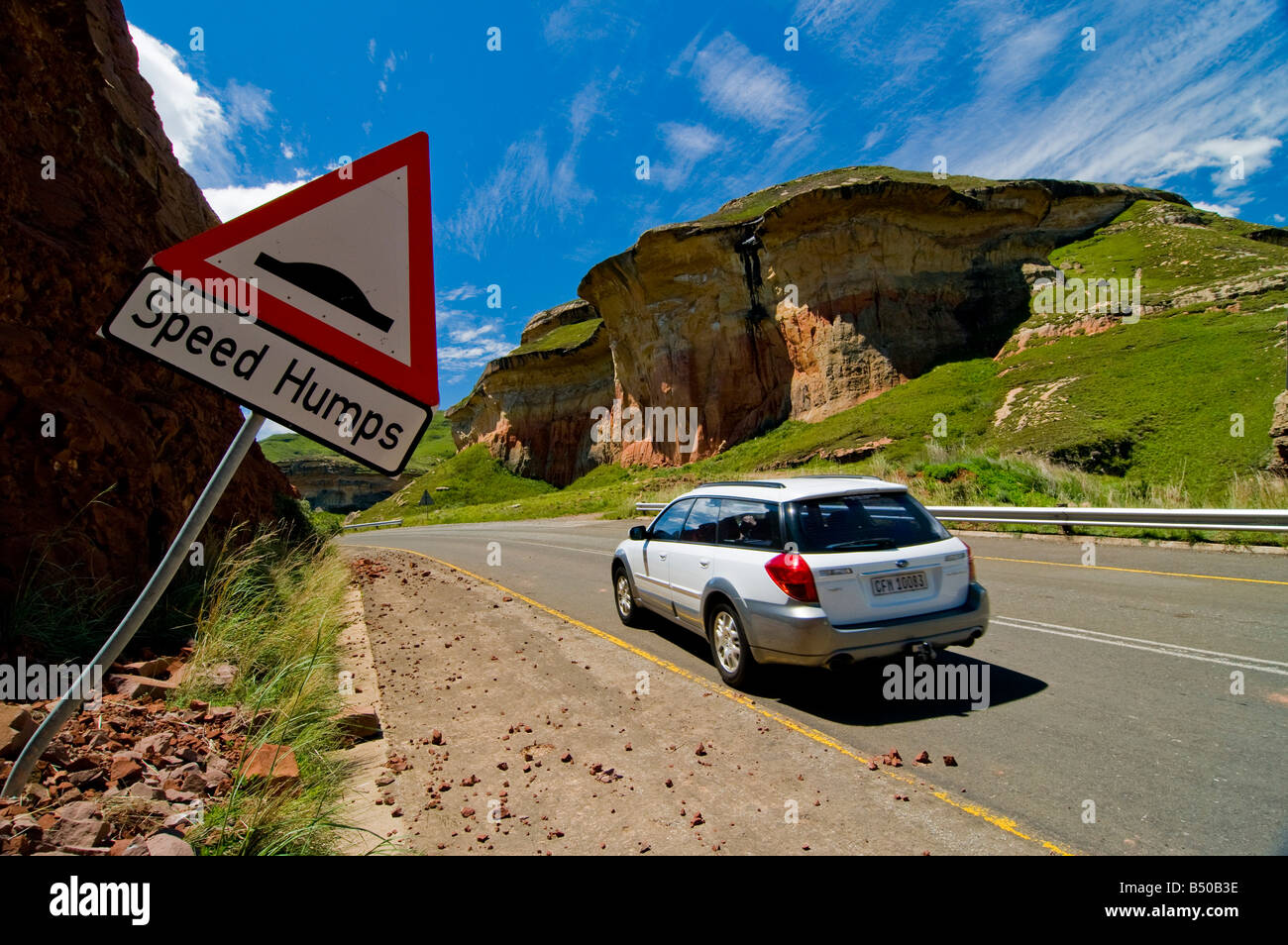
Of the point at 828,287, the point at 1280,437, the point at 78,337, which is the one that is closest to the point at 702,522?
the point at 78,337

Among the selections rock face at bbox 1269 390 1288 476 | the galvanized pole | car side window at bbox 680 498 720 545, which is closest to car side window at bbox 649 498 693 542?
car side window at bbox 680 498 720 545

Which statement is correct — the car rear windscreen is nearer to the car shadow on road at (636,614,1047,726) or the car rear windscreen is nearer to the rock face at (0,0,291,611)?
the car shadow on road at (636,614,1047,726)

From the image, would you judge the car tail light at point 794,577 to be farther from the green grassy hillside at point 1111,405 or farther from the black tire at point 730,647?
the green grassy hillside at point 1111,405

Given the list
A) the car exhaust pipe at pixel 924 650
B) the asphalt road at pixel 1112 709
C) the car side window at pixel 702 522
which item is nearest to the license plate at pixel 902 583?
the car exhaust pipe at pixel 924 650

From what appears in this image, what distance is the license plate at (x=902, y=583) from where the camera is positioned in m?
4.82

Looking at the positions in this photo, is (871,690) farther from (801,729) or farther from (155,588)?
(155,588)

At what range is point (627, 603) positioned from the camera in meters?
8.11

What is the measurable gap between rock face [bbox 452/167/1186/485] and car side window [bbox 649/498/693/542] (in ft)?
106

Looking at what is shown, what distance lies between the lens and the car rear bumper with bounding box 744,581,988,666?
15.3 ft

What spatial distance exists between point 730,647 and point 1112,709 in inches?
110

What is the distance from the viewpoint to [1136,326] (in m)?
27.0

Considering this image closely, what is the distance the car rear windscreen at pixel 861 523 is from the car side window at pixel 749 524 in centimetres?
21
